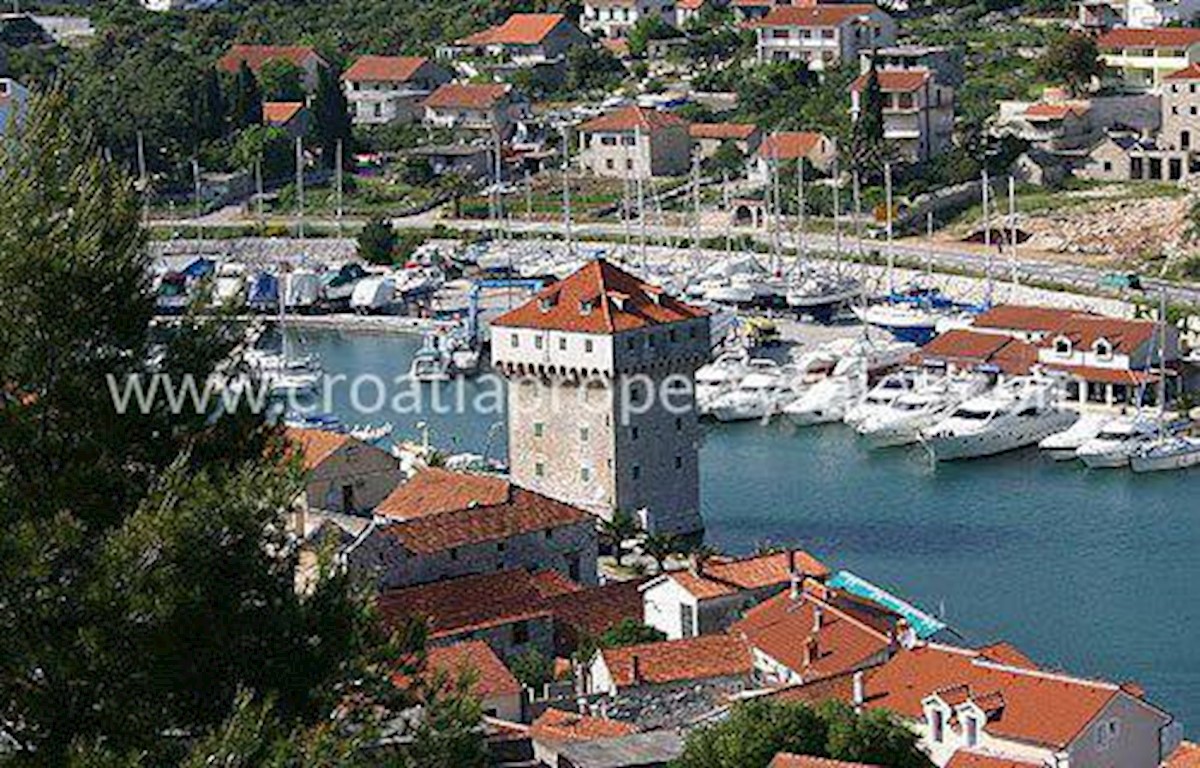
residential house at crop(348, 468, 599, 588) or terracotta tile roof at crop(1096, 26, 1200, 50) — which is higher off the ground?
terracotta tile roof at crop(1096, 26, 1200, 50)

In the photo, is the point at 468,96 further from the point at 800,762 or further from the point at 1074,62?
the point at 800,762

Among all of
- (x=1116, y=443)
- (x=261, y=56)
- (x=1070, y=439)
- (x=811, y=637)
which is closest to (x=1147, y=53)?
(x=261, y=56)

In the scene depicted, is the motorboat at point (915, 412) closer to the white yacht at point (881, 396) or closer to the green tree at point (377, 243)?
the white yacht at point (881, 396)

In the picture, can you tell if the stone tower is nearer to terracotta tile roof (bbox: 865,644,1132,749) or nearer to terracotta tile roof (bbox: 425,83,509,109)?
terracotta tile roof (bbox: 865,644,1132,749)

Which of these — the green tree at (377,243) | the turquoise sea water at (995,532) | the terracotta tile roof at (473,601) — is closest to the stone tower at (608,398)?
the turquoise sea water at (995,532)

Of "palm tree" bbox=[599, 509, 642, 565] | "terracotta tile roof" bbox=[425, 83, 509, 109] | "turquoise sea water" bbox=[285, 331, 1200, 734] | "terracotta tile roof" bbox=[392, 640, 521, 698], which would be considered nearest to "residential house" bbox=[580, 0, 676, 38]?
"terracotta tile roof" bbox=[425, 83, 509, 109]

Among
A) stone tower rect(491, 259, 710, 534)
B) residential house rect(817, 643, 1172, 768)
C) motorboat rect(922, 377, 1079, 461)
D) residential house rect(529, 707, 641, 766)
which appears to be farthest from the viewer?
motorboat rect(922, 377, 1079, 461)
